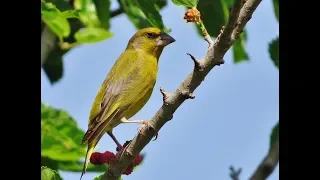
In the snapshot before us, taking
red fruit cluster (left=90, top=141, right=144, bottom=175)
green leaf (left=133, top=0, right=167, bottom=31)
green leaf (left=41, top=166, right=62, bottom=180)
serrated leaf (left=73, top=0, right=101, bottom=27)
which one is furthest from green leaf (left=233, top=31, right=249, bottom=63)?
green leaf (left=41, top=166, right=62, bottom=180)

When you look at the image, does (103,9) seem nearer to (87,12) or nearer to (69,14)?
(69,14)

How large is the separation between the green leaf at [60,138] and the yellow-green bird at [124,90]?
48 cm

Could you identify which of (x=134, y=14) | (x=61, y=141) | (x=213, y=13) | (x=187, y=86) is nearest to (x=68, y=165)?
(x=61, y=141)

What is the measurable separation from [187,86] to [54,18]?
89.3 inches

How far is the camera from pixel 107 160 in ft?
11.1

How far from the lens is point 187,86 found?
115 inches

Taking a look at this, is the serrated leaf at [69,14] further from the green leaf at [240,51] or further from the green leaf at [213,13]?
the green leaf at [240,51]

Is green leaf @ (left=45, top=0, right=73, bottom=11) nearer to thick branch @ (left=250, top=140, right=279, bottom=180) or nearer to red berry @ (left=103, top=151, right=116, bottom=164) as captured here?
red berry @ (left=103, top=151, right=116, bottom=164)

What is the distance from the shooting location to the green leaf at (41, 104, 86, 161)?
5.05m

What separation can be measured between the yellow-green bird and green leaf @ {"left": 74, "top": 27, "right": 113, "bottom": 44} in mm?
287

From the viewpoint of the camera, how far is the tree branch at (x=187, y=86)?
9.16 feet

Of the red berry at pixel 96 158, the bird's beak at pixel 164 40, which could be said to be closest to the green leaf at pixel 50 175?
the red berry at pixel 96 158
